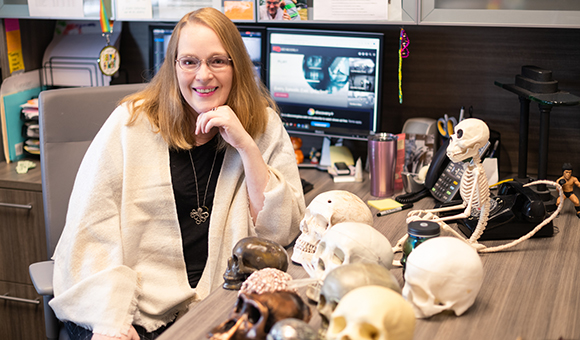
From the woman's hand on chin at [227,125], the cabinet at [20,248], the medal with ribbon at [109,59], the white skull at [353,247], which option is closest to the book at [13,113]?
the cabinet at [20,248]

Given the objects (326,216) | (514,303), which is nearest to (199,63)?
(326,216)

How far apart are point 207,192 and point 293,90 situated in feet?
2.35

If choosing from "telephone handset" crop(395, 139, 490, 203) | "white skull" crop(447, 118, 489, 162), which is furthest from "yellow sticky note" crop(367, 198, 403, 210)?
"white skull" crop(447, 118, 489, 162)

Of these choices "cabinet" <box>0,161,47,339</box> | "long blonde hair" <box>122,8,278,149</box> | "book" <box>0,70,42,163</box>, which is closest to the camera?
"long blonde hair" <box>122,8,278,149</box>

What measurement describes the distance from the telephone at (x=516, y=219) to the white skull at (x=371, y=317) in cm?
66

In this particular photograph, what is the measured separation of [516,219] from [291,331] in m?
0.86

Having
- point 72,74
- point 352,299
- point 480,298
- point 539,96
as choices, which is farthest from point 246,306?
point 72,74

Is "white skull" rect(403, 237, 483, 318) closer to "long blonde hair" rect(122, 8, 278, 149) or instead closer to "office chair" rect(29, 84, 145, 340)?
"long blonde hair" rect(122, 8, 278, 149)

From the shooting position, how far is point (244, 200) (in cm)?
146

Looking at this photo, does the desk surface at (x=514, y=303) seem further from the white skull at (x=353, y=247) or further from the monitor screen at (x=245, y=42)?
the monitor screen at (x=245, y=42)

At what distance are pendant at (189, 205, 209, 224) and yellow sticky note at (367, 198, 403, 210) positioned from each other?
0.52 metres

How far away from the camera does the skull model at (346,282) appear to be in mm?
863

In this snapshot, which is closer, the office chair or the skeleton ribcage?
the skeleton ribcage

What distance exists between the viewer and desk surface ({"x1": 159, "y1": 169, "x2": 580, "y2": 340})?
3.21ft
